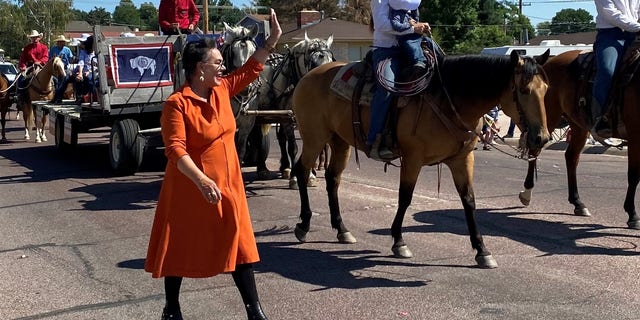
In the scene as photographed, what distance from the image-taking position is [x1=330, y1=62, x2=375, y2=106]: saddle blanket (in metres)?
7.75

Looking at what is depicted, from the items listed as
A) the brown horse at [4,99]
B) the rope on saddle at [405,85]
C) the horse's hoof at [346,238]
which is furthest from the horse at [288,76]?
the brown horse at [4,99]

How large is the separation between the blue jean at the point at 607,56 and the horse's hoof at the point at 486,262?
287cm

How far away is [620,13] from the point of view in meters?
8.59

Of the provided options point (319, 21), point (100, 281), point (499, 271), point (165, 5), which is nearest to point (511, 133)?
point (165, 5)

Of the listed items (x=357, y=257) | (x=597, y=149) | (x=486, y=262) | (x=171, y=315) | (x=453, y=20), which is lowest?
(x=597, y=149)

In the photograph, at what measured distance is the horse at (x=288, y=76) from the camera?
448 inches

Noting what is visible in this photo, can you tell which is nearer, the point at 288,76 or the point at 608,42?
the point at 608,42

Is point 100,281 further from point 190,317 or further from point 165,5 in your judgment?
point 165,5

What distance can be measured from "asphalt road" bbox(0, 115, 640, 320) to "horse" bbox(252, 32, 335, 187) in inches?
27.8

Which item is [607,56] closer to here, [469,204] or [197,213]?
[469,204]

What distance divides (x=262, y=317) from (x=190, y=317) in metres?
0.93

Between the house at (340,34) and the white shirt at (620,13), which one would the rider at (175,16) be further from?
the house at (340,34)

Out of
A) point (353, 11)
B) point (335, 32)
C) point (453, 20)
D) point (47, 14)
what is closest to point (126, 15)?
point (47, 14)

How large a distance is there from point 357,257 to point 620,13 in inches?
162
